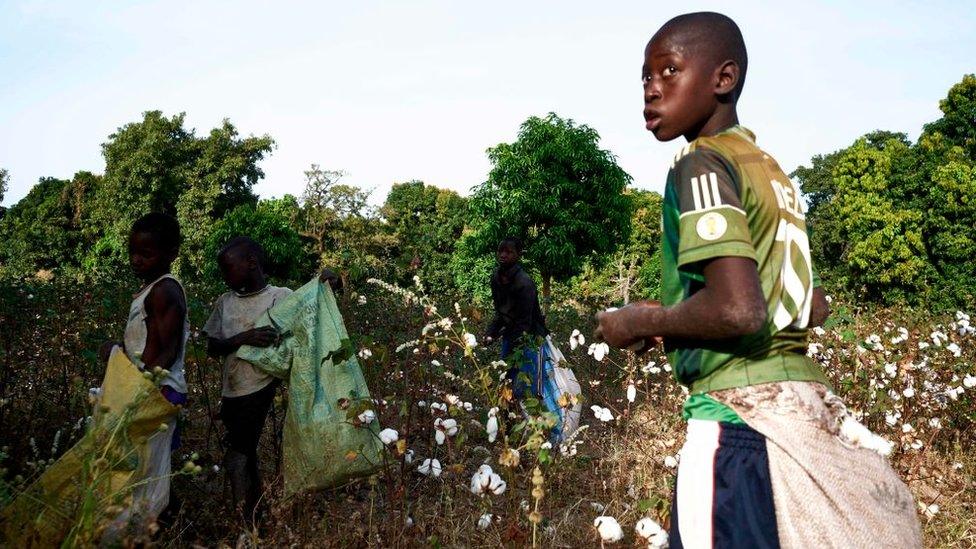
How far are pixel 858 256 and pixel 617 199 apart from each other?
11.3 meters

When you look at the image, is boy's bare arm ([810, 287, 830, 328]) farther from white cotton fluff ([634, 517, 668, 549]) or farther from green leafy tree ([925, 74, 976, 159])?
green leafy tree ([925, 74, 976, 159])

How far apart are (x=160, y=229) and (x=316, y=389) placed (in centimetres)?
105

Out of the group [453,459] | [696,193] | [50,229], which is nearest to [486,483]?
[453,459]

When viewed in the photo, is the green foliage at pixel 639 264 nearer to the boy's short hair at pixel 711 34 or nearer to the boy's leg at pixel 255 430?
the boy's leg at pixel 255 430

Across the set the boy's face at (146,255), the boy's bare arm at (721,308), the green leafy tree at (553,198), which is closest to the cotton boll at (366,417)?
the boy's face at (146,255)

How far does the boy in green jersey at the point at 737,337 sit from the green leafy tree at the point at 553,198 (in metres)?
27.0

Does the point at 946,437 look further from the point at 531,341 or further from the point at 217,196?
the point at 217,196

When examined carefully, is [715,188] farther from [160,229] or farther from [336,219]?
[336,219]

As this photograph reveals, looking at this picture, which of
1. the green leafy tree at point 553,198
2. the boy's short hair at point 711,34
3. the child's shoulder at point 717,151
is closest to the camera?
the child's shoulder at point 717,151

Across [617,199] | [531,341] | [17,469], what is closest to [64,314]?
[17,469]

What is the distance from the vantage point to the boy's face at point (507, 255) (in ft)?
23.4

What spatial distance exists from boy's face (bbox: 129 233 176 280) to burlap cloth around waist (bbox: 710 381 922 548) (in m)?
2.82

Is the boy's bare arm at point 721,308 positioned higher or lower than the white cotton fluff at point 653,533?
higher

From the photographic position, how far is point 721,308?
4.98ft
